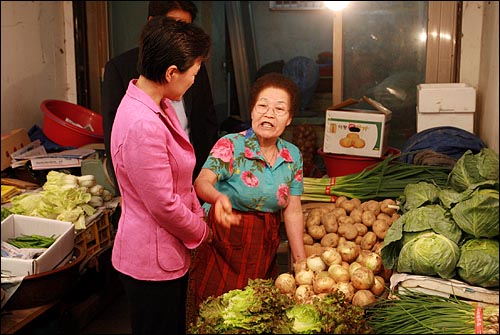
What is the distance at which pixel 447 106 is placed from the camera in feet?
12.7

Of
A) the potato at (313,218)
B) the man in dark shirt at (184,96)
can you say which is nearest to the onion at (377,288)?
the potato at (313,218)

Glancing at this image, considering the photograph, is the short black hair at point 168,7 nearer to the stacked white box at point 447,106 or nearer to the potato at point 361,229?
the potato at point 361,229

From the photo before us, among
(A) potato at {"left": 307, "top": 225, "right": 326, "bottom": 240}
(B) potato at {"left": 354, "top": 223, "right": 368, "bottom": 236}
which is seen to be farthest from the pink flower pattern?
(B) potato at {"left": 354, "top": 223, "right": 368, "bottom": 236}

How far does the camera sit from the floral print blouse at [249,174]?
9.04 feet

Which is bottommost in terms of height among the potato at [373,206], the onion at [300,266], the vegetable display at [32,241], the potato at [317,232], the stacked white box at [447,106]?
the vegetable display at [32,241]

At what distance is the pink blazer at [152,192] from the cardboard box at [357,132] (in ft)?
5.62

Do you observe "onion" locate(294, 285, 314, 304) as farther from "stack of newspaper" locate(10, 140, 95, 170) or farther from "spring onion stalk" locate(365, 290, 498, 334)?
"stack of newspaper" locate(10, 140, 95, 170)

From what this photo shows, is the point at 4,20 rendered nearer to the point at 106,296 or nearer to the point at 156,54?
the point at 106,296

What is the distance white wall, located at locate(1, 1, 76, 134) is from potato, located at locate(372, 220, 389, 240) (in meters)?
2.62

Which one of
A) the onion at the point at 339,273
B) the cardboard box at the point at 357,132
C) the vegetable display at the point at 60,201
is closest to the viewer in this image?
the onion at the point at 339,273

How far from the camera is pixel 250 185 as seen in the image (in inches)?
109

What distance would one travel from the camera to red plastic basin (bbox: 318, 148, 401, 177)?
13.1 ft

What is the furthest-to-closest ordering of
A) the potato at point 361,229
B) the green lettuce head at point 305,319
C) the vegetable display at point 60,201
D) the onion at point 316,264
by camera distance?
the vegetable display at point 60,201
the potato at point 361,229
the onion at point 316,264
the green lettuce head at point 305,319

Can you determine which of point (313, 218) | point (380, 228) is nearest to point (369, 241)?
point (380, 228)
